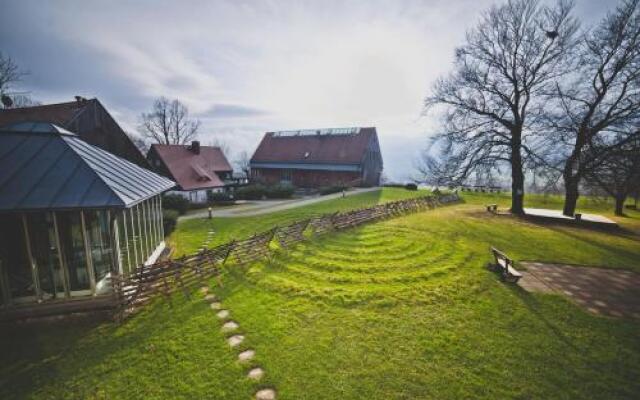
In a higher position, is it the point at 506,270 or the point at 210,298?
the point at 506,270

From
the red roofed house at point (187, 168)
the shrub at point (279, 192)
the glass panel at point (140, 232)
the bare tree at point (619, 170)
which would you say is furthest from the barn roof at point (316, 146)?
the glass panel at point (140, 232)

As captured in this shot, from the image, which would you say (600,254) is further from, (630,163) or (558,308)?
(558,308)

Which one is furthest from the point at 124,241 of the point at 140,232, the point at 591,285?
the point at 591,285

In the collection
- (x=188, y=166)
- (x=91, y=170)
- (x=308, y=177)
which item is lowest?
(x=308, y=177)

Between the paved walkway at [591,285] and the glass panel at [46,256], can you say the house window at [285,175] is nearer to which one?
the paved walkway at [591,285]

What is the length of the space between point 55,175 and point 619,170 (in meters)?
24.6

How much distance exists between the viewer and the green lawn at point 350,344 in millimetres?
5180

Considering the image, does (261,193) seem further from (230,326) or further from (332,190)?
(230,326)

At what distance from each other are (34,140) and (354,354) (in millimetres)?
11390

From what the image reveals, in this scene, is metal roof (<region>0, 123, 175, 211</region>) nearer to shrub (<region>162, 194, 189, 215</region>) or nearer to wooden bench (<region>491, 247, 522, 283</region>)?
wooden bench (<region>491, 247, 522, 283</region>)

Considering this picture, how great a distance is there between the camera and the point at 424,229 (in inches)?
652

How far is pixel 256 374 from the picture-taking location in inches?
219

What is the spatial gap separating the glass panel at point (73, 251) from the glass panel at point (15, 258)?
0.81 m

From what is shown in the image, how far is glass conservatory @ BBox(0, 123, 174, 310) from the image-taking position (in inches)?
289
